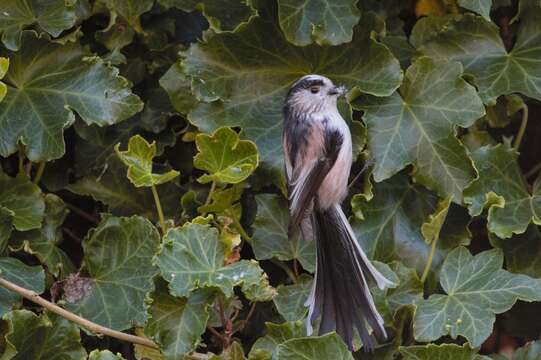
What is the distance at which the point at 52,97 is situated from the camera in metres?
2.27

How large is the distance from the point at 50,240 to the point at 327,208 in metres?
0.59

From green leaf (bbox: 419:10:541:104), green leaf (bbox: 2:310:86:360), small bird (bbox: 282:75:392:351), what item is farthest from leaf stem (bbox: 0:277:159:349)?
green leaf (bbox: 419:10:541:104)

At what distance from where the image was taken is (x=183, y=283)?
1977 millimetres

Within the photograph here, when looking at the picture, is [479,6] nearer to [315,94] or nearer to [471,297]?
[315,94]

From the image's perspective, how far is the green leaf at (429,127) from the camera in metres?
2.25

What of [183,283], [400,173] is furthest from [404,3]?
[183,283]

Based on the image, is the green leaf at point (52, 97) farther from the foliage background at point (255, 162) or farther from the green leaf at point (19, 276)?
the green leaf at point (19, 276)

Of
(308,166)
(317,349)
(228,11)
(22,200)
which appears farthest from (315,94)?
(22,200)

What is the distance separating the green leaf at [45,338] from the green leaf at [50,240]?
15 centimetres

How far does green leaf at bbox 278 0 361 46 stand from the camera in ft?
7.37

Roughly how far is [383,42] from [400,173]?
29 cm

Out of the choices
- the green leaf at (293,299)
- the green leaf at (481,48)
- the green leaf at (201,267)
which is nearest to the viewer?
the green leaf at (201,267)

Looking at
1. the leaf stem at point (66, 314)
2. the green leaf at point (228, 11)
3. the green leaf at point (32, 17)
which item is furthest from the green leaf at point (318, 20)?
the leaf stem at point (66, 314)

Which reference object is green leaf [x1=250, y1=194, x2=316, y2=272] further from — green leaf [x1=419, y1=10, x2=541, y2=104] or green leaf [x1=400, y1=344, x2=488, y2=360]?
green leaf [x1=419, y1=10, x2=541, y2=104]
